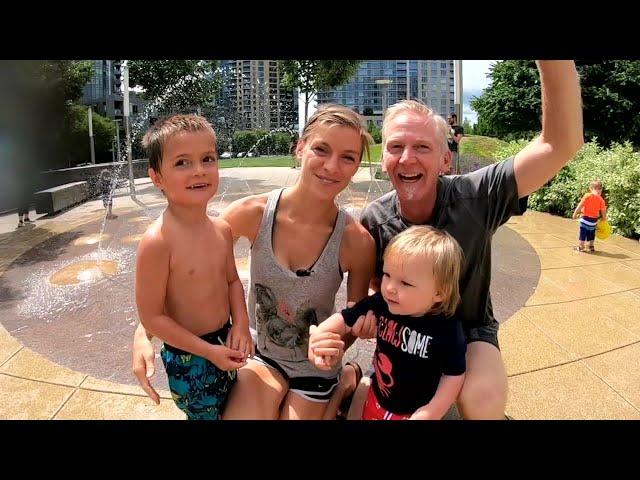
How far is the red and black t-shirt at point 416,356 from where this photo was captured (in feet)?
5.49

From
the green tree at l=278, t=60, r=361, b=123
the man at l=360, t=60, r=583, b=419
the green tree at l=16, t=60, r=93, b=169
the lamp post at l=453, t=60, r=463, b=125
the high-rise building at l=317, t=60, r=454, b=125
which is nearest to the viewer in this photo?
the man at l=360, t=60, r=583, b=419

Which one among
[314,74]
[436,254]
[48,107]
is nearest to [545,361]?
[436,254]

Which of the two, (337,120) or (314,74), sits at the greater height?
(314,74)

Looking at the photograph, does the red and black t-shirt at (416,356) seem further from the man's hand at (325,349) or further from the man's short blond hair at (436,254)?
the man's hand at (325,349)

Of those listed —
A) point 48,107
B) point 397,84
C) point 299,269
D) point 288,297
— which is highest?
point 397,84

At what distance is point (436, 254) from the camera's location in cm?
161

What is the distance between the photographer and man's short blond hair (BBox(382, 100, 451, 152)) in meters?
1.99

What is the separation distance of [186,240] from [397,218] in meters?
0.91

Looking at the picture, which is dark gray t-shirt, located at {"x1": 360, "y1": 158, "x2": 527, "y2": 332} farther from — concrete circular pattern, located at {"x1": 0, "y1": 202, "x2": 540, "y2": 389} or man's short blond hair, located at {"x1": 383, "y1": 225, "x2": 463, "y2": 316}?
concrete circular pattern, located at {"x1": 0, "y1": 202, "x2": 540, "y2": 389}

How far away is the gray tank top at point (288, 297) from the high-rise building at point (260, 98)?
70.5ft

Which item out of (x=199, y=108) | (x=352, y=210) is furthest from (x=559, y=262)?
(x=199, y=108)

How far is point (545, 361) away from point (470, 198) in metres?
1.91

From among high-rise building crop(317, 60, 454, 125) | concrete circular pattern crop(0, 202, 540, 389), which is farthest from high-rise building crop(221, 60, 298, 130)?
concrete circular pattern crop(0, 202, 540, 389)

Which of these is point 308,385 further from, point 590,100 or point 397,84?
point 397,84
